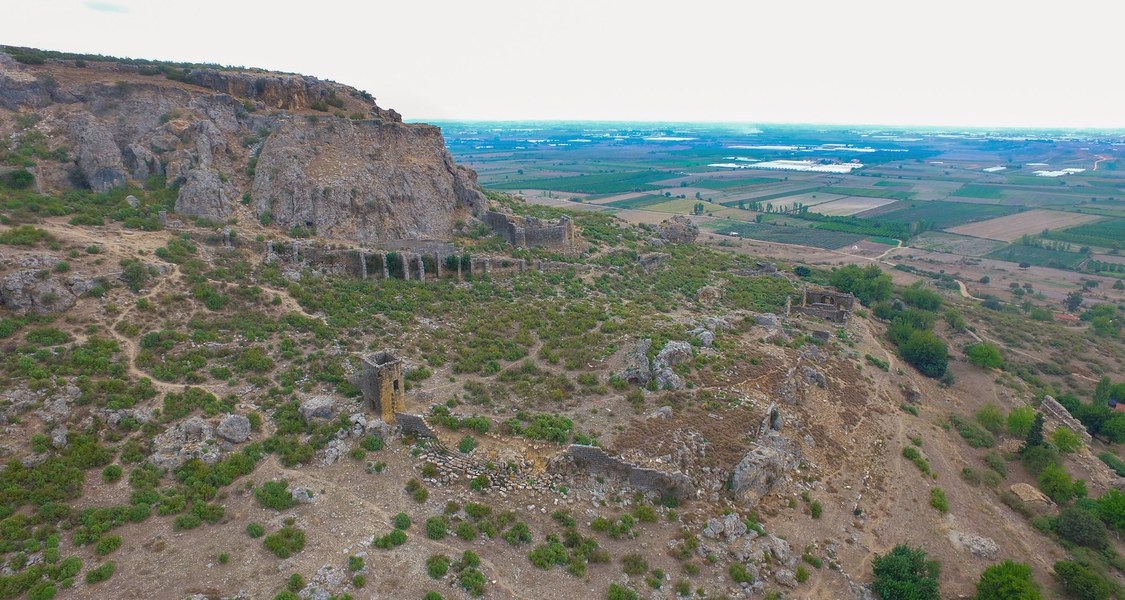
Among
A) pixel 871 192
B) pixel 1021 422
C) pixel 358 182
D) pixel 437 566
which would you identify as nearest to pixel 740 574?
pixel 437 566

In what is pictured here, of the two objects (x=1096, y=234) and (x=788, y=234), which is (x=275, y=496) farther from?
(x=1096, y=234)

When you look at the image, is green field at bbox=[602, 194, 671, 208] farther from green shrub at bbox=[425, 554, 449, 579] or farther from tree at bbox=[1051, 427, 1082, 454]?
green shrub at bbox=[425, 554, 449, 579]

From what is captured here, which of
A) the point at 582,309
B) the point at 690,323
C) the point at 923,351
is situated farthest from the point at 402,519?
the point at 923,351

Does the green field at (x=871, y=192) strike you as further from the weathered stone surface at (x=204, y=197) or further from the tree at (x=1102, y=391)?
the weathered stone surface at (x=204, y=197)

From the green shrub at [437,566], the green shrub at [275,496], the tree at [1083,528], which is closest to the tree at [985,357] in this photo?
the tree at [1083,528]

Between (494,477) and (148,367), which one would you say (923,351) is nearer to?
(494,477)

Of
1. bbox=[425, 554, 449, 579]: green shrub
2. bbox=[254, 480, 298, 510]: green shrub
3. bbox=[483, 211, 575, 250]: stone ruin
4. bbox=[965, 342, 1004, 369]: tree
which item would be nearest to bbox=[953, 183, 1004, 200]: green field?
bbox=[965, 342, 1004, 369]: tree
